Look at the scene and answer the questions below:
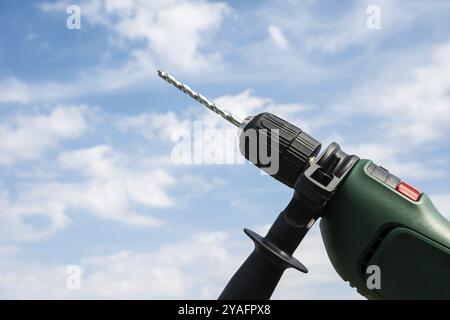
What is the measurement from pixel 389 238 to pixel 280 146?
966mm

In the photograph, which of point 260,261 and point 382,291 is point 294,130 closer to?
point 260,261

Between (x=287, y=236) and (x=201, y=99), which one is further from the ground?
(x=201, y=99)

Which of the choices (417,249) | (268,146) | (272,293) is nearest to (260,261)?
(272,293)

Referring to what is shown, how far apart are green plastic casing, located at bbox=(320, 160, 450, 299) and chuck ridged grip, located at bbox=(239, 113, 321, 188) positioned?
1.08 feet

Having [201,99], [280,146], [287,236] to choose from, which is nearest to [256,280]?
[287,236]

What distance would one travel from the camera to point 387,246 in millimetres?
3902

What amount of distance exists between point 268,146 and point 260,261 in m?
0.80

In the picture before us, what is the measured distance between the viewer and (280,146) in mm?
4047

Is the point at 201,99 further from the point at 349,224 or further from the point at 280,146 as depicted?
the point at 349,224

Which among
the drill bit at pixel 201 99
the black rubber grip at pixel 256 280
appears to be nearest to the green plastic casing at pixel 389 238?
the black rubber grip at pixel 256 280

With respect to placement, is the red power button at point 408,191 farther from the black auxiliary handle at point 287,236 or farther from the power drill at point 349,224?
the black auxiliary handle at point 287,236

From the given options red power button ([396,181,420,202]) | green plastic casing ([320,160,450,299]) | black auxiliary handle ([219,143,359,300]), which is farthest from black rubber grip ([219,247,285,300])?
red power button ([396,181,420,202])

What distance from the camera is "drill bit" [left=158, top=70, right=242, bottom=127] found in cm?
432
